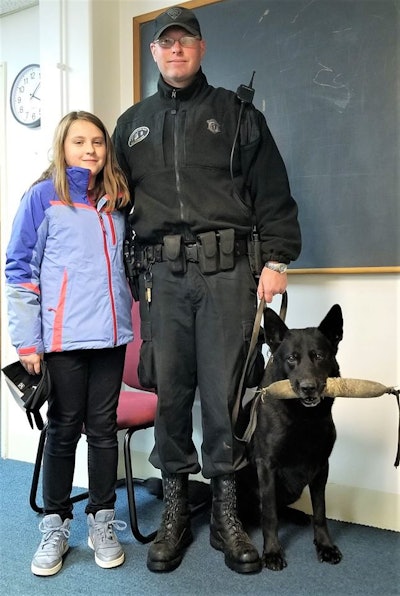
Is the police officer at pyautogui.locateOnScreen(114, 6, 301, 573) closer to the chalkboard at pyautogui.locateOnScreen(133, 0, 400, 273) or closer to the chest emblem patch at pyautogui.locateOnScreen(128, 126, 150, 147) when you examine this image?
the chest emblem patch at pyautogui.locateOnScreen(128, 126, 150, 147)

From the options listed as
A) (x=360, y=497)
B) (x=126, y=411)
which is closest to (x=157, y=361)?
(x=126, y=411)

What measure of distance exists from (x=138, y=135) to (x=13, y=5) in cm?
170

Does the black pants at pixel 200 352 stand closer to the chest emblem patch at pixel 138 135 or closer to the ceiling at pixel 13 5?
the chest emblem patch at pixel 138 135

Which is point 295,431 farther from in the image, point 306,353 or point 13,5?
point 13,5

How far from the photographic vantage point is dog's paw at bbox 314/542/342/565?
5.47 feet

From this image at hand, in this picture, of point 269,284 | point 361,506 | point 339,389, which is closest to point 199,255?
point 269,284

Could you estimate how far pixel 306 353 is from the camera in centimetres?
162

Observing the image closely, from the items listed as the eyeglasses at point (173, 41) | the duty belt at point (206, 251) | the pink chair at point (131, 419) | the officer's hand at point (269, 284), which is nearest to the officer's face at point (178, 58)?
the eyeglasses at point (173, 41)

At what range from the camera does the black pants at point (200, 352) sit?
5.48 feet

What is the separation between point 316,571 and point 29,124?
2.47m

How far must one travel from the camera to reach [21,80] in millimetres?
2885

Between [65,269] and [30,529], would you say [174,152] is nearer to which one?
[65,269]

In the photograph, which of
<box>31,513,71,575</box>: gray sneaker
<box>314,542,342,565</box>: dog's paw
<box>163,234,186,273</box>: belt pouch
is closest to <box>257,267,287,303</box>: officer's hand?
<box>163,234,186,273</box>: belt pouch

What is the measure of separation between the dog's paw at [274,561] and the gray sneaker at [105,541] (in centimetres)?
45
